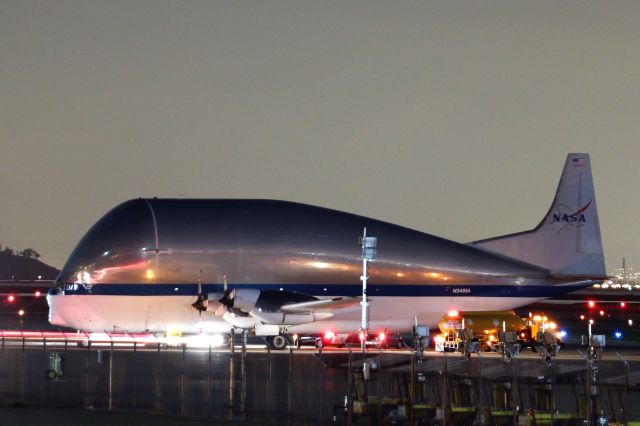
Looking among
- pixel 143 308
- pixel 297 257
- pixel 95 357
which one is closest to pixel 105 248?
pixel 143 308

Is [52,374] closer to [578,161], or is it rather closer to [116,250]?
[116,250]

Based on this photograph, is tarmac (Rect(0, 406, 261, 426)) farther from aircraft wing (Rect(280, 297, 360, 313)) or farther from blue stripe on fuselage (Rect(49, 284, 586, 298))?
blue stripe on fuselage (Rect(49, 284, 586, 298))

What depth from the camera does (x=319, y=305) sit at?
181ft

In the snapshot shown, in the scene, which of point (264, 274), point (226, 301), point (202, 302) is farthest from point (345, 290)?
point (202, 302)

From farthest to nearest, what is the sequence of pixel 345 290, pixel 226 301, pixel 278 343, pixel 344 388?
1. pixel 345 290
2. pixel 278 343
3. pixel 226 301
4. pixel 344 388

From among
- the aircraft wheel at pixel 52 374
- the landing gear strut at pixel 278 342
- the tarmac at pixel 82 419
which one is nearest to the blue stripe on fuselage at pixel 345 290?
the landing gear strut at pixel 278 342

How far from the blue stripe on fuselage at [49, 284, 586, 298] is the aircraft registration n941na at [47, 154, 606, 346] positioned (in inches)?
1.9

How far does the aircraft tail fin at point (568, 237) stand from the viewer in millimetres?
60469

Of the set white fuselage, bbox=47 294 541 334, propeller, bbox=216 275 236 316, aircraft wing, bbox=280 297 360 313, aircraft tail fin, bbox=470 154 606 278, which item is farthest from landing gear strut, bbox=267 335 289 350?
aircraft tail fin, bbox=470 154 606 278

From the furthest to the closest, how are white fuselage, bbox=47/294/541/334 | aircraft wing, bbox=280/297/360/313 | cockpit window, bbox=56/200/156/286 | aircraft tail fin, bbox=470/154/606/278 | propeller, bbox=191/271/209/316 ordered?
1. aircraft tail fin, bbox=470/154/606/278
2. white fuselage, bbox=47/294/541/334
3. cockpit window, bbox=56/200/156/286
4. aircraft wing, bbox=280/297/360/313
5. propeller, bbox=191/271/209/316

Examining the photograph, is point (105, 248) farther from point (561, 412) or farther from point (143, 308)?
point (561, 412)

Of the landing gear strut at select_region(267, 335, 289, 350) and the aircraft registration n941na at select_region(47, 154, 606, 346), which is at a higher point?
the aircraft registration n941na at select_region(47, 154, 606, 346)

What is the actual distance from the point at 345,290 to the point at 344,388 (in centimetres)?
2382

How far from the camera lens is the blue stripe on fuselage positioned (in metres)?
56.0
